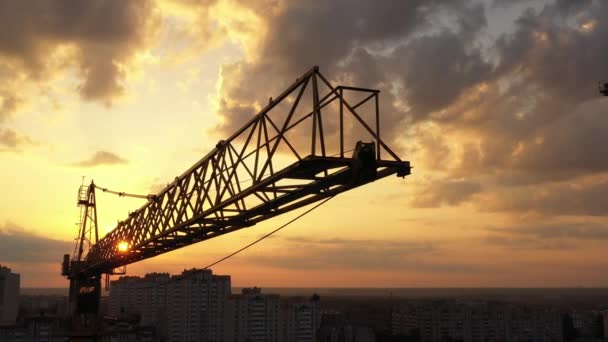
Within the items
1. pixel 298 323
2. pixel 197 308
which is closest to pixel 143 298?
pixel 197 308

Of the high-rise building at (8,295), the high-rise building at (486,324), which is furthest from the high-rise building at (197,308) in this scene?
the high-rise building at (486,324)

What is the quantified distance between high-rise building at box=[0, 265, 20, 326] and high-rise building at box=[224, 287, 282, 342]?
41.3 metres

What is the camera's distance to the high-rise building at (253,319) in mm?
95625

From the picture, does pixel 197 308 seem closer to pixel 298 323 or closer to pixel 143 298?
pixel 298 323

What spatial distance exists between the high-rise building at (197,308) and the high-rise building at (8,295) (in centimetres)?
3258

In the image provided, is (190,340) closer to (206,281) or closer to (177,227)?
(206,281)

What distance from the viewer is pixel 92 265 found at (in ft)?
118

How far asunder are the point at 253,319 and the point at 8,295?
48.3m

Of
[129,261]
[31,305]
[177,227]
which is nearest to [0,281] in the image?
[31,305]

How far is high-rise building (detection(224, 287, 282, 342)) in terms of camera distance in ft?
314

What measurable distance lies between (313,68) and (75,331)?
28386 mm

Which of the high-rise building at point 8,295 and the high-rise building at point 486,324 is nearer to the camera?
the high-rise building at point 8,295

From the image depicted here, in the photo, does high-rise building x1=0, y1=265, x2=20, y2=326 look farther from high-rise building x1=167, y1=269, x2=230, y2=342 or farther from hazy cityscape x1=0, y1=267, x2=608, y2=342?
high-rise building x1=167, y1=269, x2=230, y2=342

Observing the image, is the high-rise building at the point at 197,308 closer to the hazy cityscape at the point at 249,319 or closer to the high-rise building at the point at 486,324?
the hazy cityscape at the point at 249,319
